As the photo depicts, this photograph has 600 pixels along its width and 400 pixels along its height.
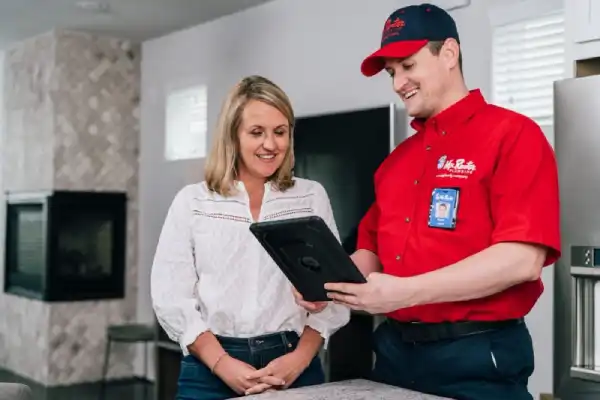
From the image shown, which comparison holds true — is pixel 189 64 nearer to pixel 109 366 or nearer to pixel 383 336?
pixel 109 366

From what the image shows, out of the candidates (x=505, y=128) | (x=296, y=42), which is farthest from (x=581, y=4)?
(x=296, y=42)

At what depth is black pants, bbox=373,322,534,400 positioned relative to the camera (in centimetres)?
164

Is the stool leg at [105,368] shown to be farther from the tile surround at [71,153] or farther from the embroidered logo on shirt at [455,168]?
the embroidered logo on shirt at [455,168]

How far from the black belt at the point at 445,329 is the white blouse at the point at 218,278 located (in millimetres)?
315

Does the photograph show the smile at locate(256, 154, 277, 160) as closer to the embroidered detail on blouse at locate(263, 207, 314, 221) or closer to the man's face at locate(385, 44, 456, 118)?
the embroidered detail on blouse at locate(263, 207, 314, 221)

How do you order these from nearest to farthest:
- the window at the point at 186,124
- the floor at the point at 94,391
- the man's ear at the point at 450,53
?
1. the man's ear at the point at 450,53
2. the floor at the point at 94,391
3. the window at the point at 186,124

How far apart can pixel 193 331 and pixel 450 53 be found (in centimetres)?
89

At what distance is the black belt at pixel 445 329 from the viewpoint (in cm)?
165

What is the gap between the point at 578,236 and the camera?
225 centimetres

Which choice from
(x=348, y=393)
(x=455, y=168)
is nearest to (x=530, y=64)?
(x=455, y=168)

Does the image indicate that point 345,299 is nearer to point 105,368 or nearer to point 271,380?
point 271,380

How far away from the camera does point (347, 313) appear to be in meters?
2.04

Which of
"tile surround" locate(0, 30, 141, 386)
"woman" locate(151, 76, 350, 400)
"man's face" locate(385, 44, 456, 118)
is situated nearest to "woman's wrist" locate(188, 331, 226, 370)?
"woman" locate(151, 76, 350, 400)

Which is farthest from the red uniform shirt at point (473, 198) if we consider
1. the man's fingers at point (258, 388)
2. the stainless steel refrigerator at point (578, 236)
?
the stainless steel refrigerator at point (578, 236)
